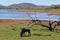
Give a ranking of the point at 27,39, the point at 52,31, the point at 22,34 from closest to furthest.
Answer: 1. the point at 27,39
2. the point at 22,34
3. the point at 52,31

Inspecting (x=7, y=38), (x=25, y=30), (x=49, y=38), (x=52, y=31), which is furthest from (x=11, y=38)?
(x=52, y=31)

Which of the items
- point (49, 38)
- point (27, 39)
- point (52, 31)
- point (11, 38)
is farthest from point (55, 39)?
point (52, 31)

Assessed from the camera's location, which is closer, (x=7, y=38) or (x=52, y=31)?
(x=7, y=38)

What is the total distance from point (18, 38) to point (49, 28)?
18.3 ft

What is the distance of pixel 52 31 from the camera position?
22.3 metres

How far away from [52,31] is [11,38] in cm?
530

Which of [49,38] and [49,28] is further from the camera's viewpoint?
[49,28]

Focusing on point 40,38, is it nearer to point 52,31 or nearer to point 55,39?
point 55,39

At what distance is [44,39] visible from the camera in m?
17.7

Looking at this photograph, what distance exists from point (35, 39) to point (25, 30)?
1717 mm

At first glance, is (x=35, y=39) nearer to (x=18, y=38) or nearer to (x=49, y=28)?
(x=18, y=38)

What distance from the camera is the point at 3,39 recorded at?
58.0ft

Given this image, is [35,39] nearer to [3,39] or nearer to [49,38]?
[49,38]

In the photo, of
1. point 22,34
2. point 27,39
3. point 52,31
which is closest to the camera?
point 27,39
